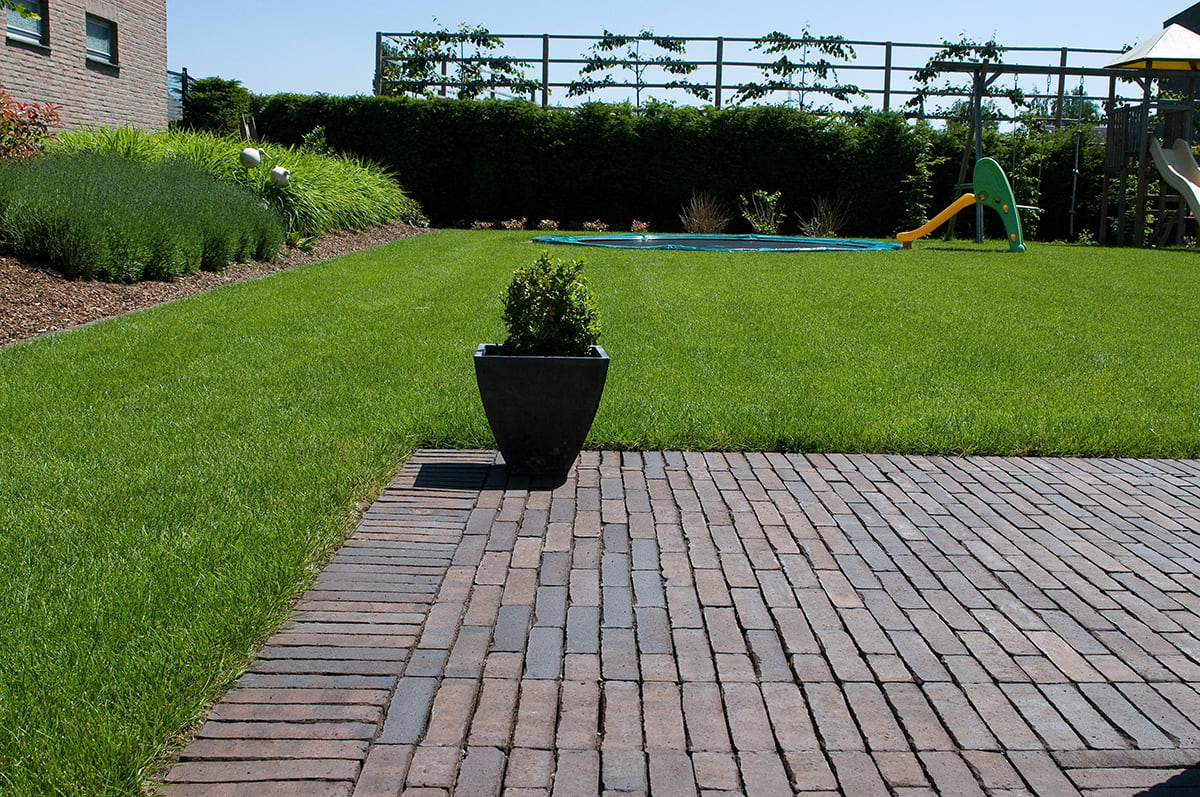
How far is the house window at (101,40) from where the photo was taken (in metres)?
18.8

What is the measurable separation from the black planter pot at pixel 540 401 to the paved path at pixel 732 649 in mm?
171

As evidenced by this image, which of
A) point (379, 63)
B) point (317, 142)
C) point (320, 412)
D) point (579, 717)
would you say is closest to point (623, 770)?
point (579, 717)

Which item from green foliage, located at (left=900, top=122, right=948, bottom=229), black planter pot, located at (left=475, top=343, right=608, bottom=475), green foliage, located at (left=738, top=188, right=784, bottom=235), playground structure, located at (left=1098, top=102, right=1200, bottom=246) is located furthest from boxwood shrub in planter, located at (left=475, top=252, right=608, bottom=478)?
green foliage, located at (left=900, top=122, right=948, bottom=229)

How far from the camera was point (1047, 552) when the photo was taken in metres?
4.07

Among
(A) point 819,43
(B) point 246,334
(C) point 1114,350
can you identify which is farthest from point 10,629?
(A) point 819,43

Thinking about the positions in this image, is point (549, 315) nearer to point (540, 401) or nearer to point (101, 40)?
point (540, 401)

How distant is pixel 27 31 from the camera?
1650 cm

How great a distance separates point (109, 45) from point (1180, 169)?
20885 mm

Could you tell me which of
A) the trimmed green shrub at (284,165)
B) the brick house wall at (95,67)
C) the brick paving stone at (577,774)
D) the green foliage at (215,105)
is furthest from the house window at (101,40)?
the brick paving stone at (577,774)

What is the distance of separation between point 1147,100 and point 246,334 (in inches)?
777

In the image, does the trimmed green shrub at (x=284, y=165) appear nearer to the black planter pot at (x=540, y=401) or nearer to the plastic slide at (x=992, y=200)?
the plastic slide at (x=992, y=200)

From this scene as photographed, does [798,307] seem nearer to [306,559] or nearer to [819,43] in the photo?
[306,559]

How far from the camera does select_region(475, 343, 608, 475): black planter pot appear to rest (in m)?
4.80

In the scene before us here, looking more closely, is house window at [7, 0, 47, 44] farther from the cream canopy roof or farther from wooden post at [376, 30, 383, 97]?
the cream canopy roof
